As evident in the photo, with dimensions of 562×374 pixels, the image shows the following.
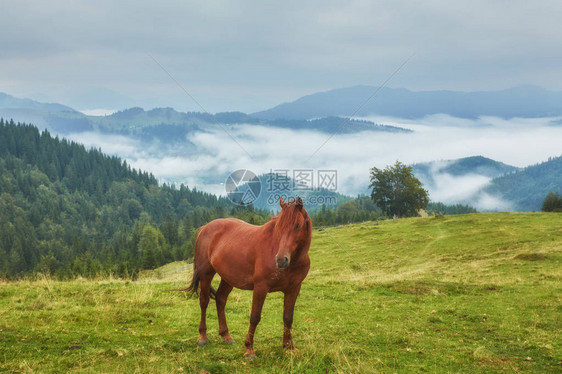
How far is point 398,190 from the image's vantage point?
8438 cm

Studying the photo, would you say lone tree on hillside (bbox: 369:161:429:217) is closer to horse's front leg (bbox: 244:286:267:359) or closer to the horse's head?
horse's front leg (bbox: 244:286:267:359)

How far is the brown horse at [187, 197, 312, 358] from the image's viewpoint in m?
8.12

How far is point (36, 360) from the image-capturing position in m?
7.67

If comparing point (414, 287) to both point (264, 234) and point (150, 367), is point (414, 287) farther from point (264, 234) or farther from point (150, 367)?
point (150, 367)

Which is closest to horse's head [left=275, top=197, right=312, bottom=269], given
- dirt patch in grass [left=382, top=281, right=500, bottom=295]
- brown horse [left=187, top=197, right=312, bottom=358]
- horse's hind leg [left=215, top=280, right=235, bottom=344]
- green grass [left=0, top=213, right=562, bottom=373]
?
brown horse [left=187, top=197, right=312, bottom=358]

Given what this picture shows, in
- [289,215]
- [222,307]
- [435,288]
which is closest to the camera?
[289,215]

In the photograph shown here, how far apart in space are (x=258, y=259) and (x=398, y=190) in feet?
261

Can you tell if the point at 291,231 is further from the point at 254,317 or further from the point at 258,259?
the point at 254,317

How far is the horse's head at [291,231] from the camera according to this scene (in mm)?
7758

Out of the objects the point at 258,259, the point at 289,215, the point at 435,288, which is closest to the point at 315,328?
the point at 258,259

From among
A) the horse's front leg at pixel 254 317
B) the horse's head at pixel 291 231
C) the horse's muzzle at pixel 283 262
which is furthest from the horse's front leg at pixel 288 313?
the horse's muzzle at pixel 283 262

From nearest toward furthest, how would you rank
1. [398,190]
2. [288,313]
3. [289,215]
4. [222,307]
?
1. [289,215]
2. [288,313]
3. [222,307]
4. [398,190]

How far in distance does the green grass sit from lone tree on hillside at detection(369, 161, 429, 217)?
199 feet

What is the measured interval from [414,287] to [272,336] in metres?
9.79
